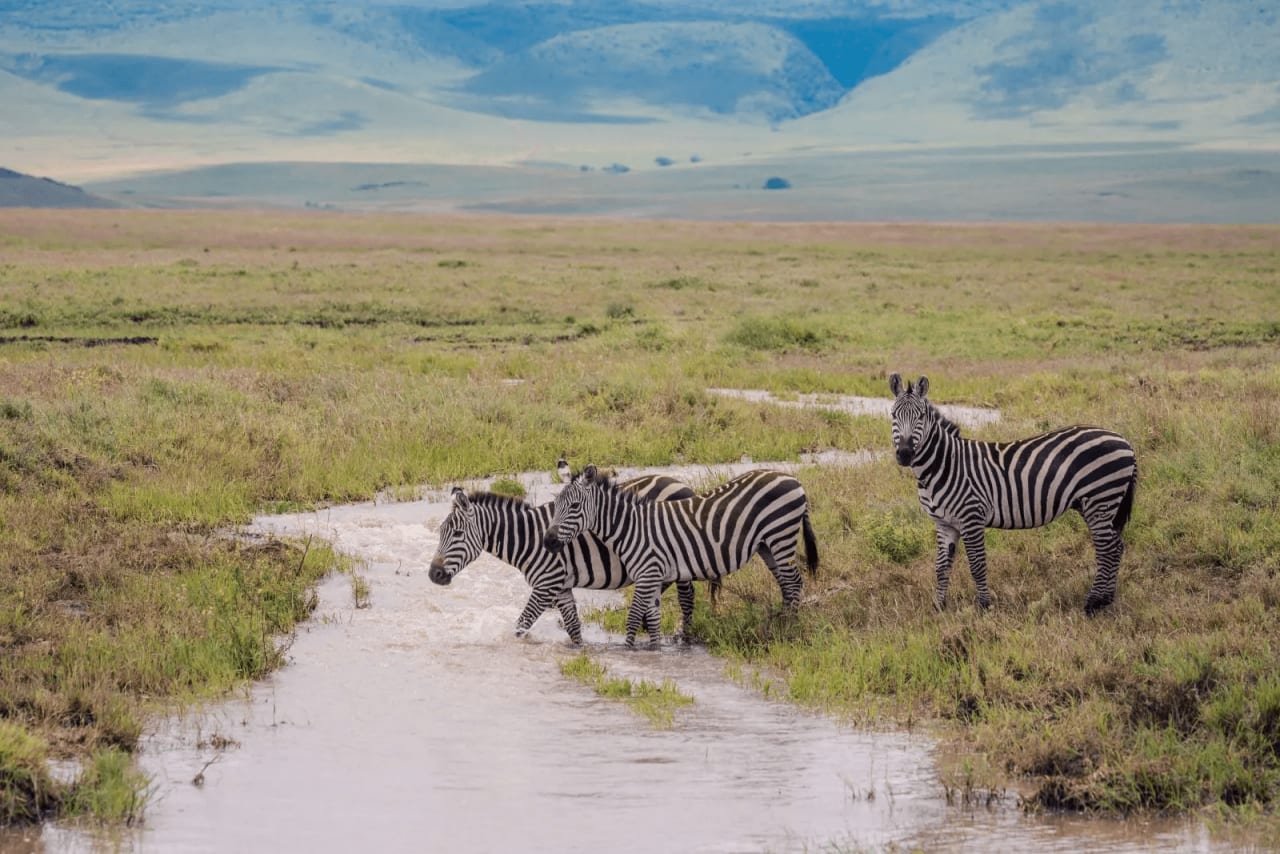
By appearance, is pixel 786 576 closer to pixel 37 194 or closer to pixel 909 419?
pixel 909 419

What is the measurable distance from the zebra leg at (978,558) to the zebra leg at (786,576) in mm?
1357

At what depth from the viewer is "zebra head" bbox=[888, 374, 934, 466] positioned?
1104cm

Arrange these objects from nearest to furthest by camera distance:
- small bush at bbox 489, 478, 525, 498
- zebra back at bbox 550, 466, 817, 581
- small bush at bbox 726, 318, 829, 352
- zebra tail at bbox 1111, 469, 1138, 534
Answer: zebra back at bbox 550, 466, 817, 581 → zebra tail at bbox 1111, 469, 1138, 534 → small bush at bbox 489, 478, 525, 498 → small bush at bbox 726, 318, 829, 352

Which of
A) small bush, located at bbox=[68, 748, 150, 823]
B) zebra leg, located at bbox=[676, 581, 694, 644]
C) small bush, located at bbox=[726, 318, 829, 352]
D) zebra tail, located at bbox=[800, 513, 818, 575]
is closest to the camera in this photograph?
small bush, located at bbox=[68, 748, 150, 823]

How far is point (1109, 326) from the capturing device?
34.8m

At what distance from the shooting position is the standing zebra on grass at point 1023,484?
444 inches

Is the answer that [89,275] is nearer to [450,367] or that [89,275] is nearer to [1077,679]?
[450,367]

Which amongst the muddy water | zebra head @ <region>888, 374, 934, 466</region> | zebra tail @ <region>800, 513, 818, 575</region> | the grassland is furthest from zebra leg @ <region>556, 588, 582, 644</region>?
zebra head @ <region>888, 374, 934, 466</region>

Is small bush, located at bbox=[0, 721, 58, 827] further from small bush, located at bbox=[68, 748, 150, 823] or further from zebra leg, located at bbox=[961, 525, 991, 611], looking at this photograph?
zebra leg, located at bbox=[961, 525, 991, 611]

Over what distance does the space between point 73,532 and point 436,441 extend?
218 inches

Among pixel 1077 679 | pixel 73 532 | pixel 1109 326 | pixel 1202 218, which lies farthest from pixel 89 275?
pixel 1202 218

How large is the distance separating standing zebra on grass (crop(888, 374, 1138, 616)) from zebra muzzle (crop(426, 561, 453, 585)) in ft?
11.7

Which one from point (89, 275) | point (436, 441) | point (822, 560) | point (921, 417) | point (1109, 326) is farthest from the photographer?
point (89, 275)

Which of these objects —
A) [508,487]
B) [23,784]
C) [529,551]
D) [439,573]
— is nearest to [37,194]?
[508,487]
